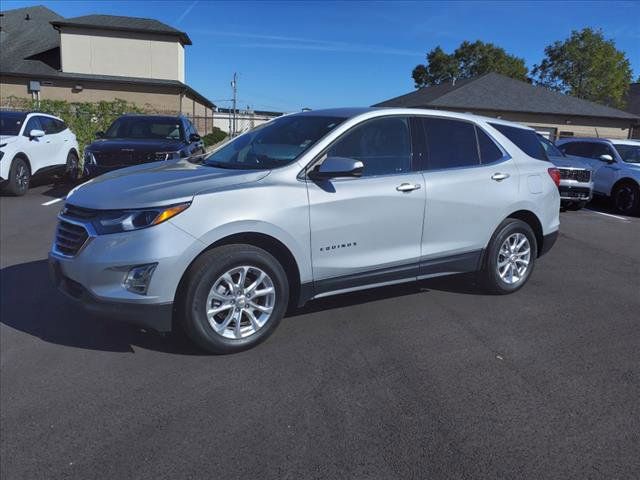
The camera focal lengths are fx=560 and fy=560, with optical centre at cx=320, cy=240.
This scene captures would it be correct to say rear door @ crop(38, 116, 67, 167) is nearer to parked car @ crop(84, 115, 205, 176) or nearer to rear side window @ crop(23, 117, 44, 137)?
rear side window @ crop(23, 117, 44, 137)

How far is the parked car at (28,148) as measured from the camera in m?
11.1

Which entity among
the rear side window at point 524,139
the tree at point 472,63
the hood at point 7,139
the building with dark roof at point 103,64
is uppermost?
the tree at point 472,63

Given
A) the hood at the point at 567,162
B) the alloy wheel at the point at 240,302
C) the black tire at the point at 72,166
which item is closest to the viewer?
the alloy wheel at the point at 240,302

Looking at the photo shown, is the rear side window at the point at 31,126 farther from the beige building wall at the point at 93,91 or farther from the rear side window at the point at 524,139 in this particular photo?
the beige building wall at the point at 93,91

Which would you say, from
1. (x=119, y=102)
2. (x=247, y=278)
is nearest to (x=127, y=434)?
(x=247, y=278)

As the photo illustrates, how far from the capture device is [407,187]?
464 centimetres

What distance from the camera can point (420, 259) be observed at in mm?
A: 4840

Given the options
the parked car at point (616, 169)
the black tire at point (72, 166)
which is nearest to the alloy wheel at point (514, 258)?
the parked car at point (616, 169)

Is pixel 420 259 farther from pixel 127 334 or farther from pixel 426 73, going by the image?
pixel 426 73

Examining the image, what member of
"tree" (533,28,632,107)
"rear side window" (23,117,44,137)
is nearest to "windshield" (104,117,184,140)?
"rear side window" (23,117,44,137)

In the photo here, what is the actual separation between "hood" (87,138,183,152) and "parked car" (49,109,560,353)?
5155 mm

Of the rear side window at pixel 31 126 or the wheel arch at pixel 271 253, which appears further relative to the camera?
the rear side window at pixel 31 126

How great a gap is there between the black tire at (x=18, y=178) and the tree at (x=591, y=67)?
45748 millimetres

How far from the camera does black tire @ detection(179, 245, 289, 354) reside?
149 inches
